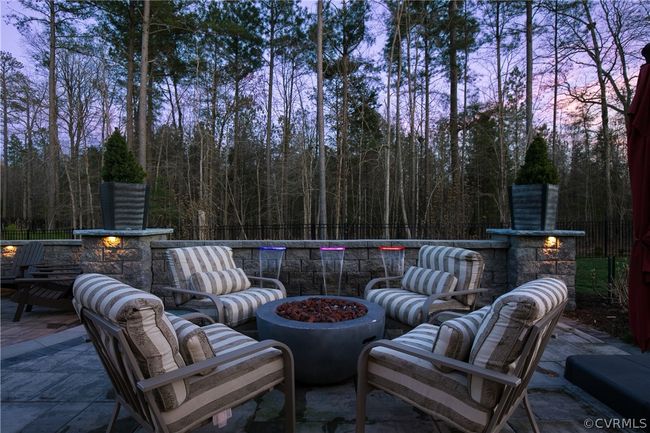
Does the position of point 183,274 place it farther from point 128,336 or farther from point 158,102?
point 158,102

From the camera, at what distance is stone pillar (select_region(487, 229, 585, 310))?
428 cm

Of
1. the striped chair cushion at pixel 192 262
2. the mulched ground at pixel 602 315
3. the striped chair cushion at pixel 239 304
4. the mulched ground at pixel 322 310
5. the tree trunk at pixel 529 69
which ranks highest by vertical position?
the tree trunk at pixel 529 69

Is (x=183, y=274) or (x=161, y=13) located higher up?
(x=161, y=13)

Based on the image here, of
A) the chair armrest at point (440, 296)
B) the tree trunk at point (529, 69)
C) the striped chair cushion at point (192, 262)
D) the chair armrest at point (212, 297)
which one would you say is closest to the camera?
the chair armrest at point (440, 296)

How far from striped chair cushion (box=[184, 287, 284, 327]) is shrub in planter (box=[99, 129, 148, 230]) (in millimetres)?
1540

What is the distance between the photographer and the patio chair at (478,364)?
142 centimetres

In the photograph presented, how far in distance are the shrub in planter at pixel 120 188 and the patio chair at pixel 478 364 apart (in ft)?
12.2

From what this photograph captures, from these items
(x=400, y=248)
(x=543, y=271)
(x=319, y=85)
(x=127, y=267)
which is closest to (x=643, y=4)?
(x=319, y=85)

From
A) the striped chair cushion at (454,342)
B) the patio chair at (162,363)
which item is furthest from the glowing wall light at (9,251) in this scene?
the striped chair cushion at (454,342)

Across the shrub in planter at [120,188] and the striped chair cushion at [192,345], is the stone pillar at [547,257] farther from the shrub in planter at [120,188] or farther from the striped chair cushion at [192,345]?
the shrub in planter at [120,188]

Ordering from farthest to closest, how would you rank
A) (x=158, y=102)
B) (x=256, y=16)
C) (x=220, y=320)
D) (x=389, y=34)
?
(x=158, y=102) → (x=256, y=16) → (x=389, y=34) → (x=220, y=320)

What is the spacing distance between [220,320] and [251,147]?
12.9 metres

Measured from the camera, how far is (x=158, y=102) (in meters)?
14.2

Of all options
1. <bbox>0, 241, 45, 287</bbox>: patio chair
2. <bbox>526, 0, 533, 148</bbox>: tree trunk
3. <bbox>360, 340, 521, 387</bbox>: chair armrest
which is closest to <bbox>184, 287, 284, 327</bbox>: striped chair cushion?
<bbox>360, 340, 521, 387</bbox>: chair armrest
